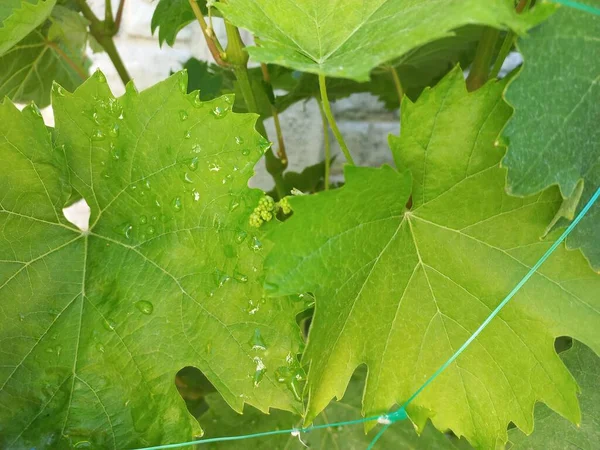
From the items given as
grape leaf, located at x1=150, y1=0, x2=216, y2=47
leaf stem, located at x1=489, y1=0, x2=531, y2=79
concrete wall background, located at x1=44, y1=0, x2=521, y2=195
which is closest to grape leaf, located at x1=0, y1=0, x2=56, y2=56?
Answer: grape leaf, located at x1=150, y1=0, x2=216, y2=47

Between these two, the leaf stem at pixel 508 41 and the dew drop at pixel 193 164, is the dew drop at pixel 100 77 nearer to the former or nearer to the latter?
the dew drop at pixel 193 164

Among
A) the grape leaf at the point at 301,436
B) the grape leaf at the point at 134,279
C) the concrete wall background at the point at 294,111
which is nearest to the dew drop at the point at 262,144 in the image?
the grape leaf at the point at 134,279

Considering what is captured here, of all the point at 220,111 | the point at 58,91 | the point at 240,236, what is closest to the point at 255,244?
the point at 240,236

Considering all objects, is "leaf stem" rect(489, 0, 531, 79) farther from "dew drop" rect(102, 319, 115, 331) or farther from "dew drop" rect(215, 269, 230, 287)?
"dew drop" rect(102, 319, 115, 331)

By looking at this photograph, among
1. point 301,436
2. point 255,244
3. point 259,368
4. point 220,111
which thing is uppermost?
point 220,111

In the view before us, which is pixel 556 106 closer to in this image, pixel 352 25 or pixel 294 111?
pixel 352 25

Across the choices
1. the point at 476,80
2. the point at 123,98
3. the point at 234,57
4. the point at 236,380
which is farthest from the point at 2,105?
the point at 476,80

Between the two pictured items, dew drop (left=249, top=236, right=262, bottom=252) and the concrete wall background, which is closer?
dew drop (left=249, top=236, right=262, bottom=252)
